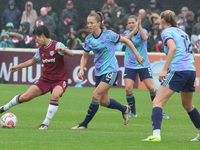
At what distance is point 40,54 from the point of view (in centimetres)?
1063

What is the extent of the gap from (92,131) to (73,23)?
14247 millimetres

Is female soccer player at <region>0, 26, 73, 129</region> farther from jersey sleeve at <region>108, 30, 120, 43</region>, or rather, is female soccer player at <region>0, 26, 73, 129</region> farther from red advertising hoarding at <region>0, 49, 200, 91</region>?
red advertising hoarding at <region>0, 49, 200, 91</region>

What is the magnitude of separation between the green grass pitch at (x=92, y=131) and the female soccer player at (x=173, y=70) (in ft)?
1.70

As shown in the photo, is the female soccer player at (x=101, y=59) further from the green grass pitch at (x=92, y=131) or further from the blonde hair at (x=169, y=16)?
the blonde hair at (x=169, y=16)

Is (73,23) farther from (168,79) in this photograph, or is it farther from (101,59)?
(168,79)

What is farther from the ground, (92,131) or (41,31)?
(41,31)

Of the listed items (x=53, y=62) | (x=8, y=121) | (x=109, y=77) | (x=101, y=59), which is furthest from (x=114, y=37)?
(x=8, y=121)

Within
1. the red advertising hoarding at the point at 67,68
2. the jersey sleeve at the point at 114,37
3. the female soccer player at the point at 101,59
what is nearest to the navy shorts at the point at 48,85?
the female soccer player at the point at 101,59

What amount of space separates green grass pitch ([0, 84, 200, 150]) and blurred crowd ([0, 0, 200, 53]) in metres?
6.12

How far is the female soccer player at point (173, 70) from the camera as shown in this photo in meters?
8.12

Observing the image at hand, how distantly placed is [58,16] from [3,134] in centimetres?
1667

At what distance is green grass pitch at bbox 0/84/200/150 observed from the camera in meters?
8.04

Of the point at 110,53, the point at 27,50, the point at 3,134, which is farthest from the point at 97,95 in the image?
the point at 27,50

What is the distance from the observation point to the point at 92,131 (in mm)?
9812
